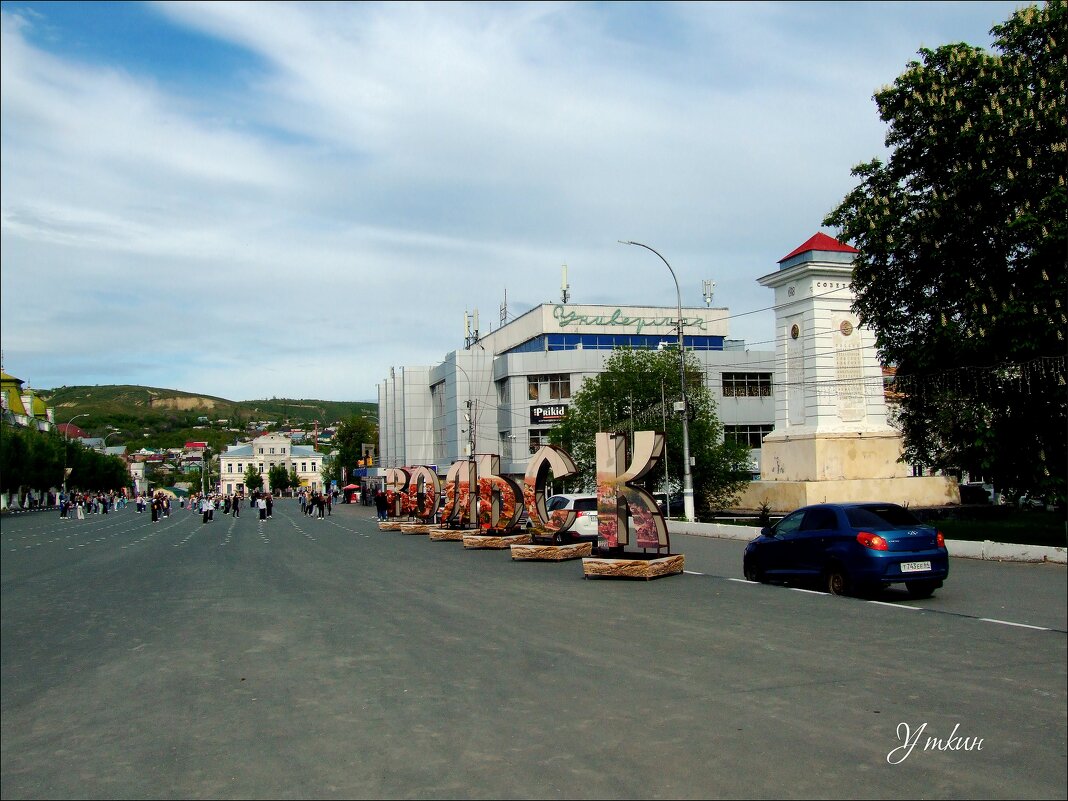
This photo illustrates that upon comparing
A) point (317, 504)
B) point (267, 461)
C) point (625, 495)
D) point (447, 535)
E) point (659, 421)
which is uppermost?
point (659, 421)

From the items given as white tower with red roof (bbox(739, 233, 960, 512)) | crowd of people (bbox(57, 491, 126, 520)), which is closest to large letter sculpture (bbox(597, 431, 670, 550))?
crowd of people (bbox(57, 491, 126, 520))

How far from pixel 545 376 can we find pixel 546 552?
51.5m

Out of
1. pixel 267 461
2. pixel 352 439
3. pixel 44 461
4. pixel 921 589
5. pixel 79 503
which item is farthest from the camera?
pixel 267 461

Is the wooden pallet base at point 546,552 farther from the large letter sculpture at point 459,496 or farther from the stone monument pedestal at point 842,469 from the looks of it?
the stone monument pedestal at point 842,469

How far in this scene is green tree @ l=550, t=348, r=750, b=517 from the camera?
4428cm

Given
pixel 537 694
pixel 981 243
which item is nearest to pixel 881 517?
pixel 981 243

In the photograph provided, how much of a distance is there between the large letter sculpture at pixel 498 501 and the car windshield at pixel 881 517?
1653 cm

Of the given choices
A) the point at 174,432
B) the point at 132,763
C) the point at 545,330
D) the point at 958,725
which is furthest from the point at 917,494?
the point at 545,330

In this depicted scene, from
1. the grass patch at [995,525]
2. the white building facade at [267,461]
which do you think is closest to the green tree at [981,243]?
the grass patch at [995,525]

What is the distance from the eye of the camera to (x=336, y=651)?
10242mm

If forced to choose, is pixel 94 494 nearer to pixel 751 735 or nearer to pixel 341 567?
pixel 341 567

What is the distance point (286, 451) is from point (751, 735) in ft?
580

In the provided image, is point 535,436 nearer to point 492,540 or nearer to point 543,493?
point 492,540

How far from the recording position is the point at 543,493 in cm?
2586
